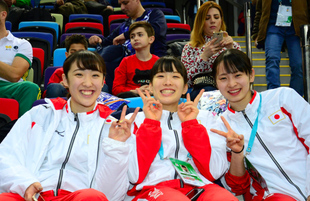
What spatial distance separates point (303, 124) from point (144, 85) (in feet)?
4.65

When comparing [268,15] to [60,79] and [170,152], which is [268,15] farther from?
[170,152]

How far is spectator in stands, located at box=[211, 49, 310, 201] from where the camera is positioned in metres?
1.74

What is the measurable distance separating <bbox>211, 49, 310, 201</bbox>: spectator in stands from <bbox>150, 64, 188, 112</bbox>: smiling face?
226 millimetres

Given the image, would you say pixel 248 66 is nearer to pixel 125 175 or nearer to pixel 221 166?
pixel 221 166

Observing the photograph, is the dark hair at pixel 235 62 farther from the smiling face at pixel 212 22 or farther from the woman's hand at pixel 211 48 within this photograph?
the smiling face at pixel 212 22

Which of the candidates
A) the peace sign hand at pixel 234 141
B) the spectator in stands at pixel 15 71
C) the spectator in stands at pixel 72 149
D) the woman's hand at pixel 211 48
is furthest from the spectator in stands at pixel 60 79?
the peace sign hand at pixel 234 141

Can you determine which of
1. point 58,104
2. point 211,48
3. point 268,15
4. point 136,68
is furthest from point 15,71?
point 268,15

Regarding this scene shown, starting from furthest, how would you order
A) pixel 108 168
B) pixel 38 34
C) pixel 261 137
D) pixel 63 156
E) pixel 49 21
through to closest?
pixel 49 21, pixel 38 34, pixel 261 137, pixel 63 156, pixel 108 168

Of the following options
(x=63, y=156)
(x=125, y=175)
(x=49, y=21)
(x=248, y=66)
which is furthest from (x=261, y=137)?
(x=49, y=21)

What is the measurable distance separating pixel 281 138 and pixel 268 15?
1.93 m

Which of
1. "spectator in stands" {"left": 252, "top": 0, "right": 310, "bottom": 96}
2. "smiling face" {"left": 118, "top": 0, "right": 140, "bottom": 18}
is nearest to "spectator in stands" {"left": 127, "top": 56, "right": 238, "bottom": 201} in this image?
Answer: "spectator in stands" {"left": 252, "top": 0, "right": 310, "bottom": 96}

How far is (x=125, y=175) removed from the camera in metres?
1.67

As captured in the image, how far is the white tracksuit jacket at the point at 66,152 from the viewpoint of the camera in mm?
1615

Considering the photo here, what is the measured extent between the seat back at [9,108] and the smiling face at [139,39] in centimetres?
121
